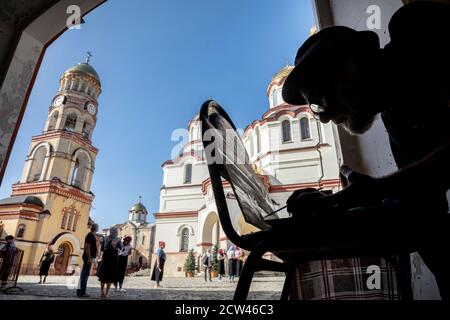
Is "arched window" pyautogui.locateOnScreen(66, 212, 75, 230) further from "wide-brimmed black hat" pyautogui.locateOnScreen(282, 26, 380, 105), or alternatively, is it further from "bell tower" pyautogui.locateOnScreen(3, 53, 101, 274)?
"wide-brimmed black hat" pyautogui.locateOnScreen(282, 26, 380, 105)

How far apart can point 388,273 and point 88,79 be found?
34.7 metres

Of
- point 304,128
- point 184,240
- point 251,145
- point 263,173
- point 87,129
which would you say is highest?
point 87,129

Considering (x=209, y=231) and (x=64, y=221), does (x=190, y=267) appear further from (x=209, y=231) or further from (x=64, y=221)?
(x=64, y=221)

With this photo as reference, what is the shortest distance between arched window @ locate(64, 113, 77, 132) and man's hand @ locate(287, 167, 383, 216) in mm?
31454

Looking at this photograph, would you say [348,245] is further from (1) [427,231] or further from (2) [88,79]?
(2) [88,79]

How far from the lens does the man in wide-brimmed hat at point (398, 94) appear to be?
0.65 m

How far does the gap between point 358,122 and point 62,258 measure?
30.2 m

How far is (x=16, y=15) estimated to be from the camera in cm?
263

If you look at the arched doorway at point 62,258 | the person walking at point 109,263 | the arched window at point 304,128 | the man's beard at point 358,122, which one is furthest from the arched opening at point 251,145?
the man's beard at point 358,122

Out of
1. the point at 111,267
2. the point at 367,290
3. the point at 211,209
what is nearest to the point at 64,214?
the point at 211,209

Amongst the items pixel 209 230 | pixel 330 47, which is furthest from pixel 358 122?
pixel 209 230

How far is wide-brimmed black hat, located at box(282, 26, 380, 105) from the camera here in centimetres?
84

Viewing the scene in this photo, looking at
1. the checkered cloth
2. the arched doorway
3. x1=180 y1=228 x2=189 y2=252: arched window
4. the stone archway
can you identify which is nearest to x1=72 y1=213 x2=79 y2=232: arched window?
the arched doorway

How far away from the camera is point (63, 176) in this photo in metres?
25.3
